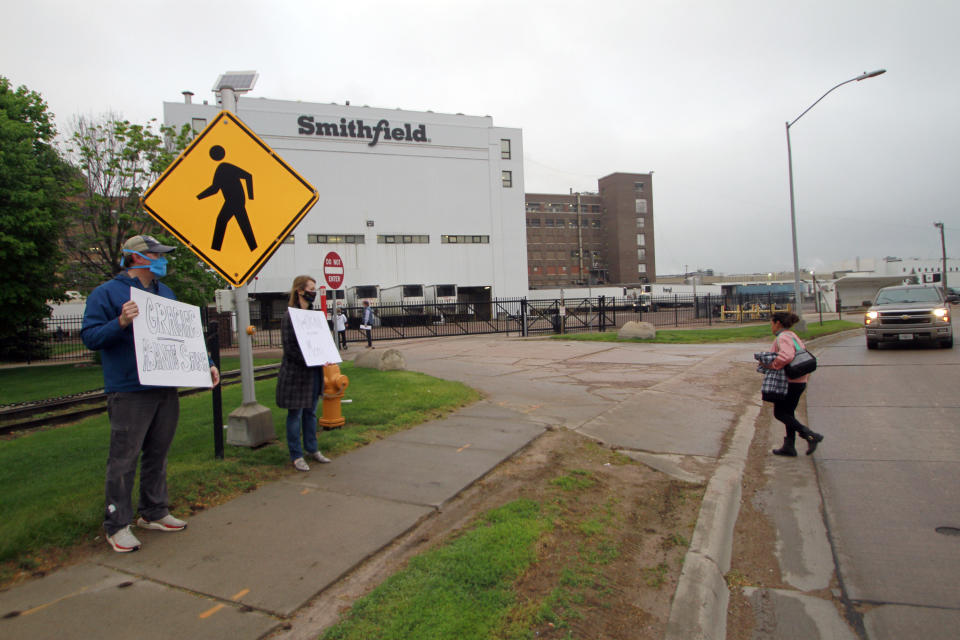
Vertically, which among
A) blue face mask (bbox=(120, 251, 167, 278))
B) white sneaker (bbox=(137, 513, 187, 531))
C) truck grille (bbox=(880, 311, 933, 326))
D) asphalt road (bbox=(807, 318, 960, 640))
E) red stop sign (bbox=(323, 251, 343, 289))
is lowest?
asphalt road (bbox=(807, 318, 960, 640))

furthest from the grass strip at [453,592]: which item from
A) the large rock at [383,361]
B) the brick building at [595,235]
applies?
the brick building at [595,235]

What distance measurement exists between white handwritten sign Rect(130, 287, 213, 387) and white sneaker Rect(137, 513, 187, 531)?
0.96 meters

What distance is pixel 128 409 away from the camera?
3707 millimetres

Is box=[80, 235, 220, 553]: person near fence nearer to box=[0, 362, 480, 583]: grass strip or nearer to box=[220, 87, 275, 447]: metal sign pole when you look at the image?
box=[0, 362, 480, 583]: grass strip

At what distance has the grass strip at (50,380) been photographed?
13094 mm

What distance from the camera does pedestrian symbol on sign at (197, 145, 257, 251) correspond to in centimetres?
536

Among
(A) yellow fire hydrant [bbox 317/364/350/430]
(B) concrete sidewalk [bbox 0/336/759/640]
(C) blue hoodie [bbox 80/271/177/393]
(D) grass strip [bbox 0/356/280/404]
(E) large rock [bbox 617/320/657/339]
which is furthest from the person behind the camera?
(E) large rock [bbox 617/320/657/339]

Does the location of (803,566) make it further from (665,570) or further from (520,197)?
(520,197)

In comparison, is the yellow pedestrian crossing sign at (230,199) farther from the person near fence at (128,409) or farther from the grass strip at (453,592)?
the grass strip at (453,592)

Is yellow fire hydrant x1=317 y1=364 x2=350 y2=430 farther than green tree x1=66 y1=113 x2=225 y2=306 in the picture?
No

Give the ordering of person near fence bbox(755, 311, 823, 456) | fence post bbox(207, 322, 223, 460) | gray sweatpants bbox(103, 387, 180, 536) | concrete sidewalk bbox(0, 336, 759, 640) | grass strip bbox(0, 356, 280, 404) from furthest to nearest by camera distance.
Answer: grass strip bbox(0, 356, 280, 404) < person near fence bbox(755, 311, 823, 456) < fence post bbox(207, 322, 223, 460) < gray sweatpants bbox(103, 387, 180, 536) < concrete sidewalk bbox(0, 336, 759, 640)

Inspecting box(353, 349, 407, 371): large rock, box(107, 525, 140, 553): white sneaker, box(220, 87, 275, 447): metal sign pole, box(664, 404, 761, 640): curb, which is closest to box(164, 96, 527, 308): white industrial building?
box(353, 349, 407, 371): large rock

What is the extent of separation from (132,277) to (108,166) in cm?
1867

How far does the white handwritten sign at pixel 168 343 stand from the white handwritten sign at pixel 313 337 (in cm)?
98
